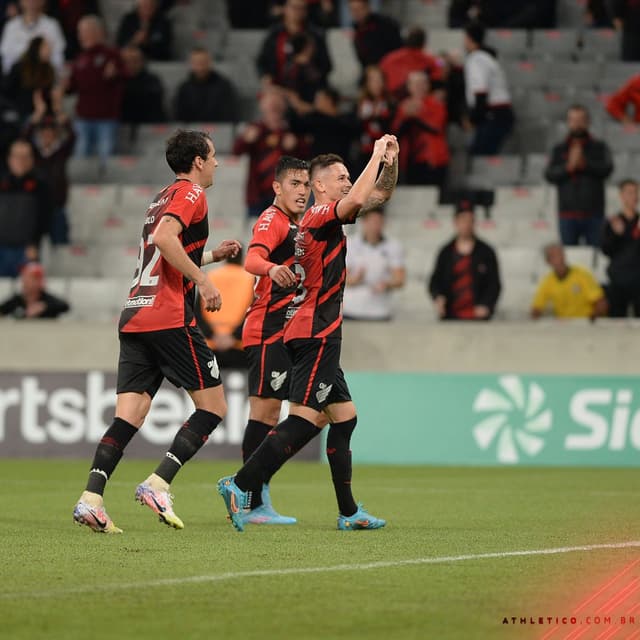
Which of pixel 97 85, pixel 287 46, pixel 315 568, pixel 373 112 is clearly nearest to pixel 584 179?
pixel 373 112

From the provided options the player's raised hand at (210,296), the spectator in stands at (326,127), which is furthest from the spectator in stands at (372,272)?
the player's raised hand at (210,296)

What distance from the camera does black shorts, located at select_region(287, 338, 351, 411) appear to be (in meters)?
8.80

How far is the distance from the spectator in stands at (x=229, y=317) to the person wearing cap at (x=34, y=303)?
2.08 meters

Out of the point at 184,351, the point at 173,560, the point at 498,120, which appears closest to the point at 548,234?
the point at 498,120

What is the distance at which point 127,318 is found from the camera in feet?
28.7

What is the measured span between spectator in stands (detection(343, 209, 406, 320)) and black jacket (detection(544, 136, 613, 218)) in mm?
2226

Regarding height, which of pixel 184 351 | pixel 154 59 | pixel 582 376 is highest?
pixel 154 59

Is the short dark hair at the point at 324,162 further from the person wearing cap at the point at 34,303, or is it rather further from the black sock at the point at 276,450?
the person wearing cap at the point at 34,303

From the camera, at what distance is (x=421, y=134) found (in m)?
18.5

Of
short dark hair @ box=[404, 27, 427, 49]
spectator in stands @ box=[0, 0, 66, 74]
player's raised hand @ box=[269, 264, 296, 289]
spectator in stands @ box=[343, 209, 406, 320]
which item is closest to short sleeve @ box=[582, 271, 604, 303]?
spectator in stands @ box=[343, 209, 406, 320]

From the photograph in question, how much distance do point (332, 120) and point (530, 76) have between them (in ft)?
13.2

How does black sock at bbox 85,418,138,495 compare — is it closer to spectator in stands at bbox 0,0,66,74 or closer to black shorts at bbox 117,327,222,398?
black shorts at bbox 117,327,222,398

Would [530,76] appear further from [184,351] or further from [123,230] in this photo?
[184,351]

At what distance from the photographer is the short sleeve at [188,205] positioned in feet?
28.0
